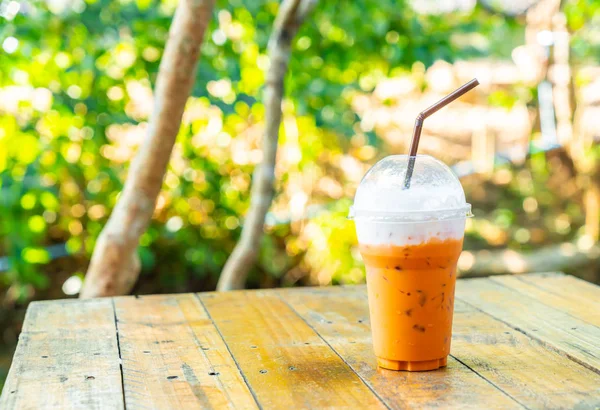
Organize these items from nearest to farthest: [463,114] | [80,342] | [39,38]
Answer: [80,342], [39,38], [463,114]

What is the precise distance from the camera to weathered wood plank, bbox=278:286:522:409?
3.00ft

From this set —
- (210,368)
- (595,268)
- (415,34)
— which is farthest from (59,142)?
(595,268)

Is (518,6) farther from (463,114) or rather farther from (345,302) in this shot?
(345,302)

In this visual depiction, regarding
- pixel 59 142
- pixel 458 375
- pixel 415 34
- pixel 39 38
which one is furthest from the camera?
pixel 59 142

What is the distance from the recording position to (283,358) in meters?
1.11

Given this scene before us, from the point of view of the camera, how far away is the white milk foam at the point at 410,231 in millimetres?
981

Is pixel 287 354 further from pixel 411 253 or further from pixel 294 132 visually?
pixel 294 132

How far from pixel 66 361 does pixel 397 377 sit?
0.48 metres

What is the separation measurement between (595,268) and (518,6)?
5.23ft

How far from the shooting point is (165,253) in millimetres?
3385

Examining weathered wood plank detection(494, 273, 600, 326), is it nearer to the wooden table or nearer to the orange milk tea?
the wooden table

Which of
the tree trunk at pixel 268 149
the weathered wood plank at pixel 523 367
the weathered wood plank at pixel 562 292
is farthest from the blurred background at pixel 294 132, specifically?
the weathered wood plank at pixel 523 367

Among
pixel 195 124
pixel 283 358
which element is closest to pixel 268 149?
pixel 195 124

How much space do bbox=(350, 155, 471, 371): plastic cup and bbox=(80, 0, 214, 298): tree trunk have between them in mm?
930
